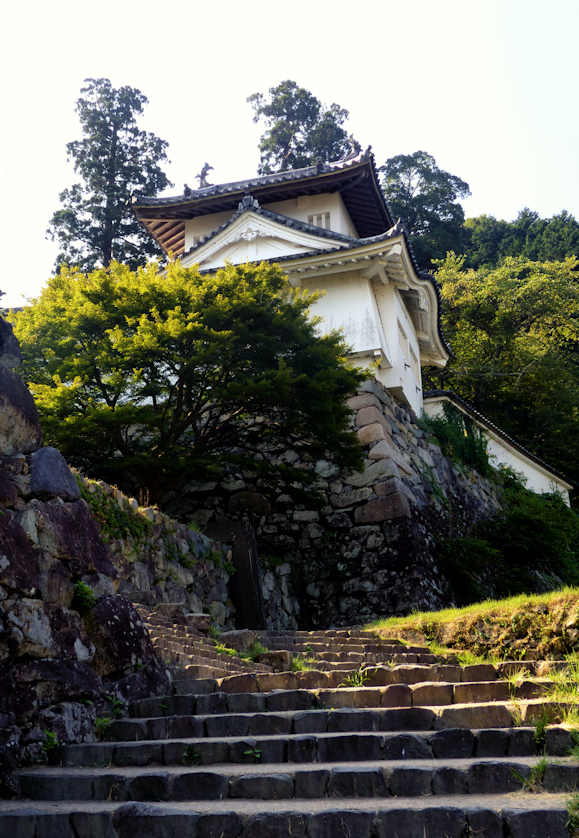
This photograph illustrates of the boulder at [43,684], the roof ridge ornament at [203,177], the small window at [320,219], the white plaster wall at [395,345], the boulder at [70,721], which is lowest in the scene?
the boulder at [70,721]

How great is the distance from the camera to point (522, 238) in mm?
42562

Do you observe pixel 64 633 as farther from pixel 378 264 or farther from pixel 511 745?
pixel 378 264

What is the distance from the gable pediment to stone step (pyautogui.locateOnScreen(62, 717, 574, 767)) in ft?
51.8

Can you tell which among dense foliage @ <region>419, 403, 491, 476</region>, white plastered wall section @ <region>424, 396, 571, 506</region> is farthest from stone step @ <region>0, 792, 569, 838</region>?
white plastered wall section @ <region>424, 396, 571, 506</region>

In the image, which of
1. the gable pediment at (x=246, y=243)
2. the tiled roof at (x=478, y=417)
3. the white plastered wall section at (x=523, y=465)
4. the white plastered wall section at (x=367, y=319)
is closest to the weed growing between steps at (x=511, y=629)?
the white plastered wall section at (x=367, y=319)

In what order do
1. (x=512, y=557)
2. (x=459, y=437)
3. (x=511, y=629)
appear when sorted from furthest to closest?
(x=459, y=437) < (x=512, y=557) < (x=511, y=629)

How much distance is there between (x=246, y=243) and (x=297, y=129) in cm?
2437

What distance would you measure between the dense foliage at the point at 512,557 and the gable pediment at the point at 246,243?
832cm

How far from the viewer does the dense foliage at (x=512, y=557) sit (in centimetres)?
1551

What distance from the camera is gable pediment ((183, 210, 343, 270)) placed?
19234mm

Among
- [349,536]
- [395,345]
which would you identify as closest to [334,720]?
[349,536]

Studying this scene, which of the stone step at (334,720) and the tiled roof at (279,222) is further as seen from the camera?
the tiled roof at (279,222)

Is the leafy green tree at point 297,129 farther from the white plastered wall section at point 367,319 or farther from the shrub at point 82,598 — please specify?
the shrub at point 82,598

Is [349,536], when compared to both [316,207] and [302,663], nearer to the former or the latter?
[302,663]
